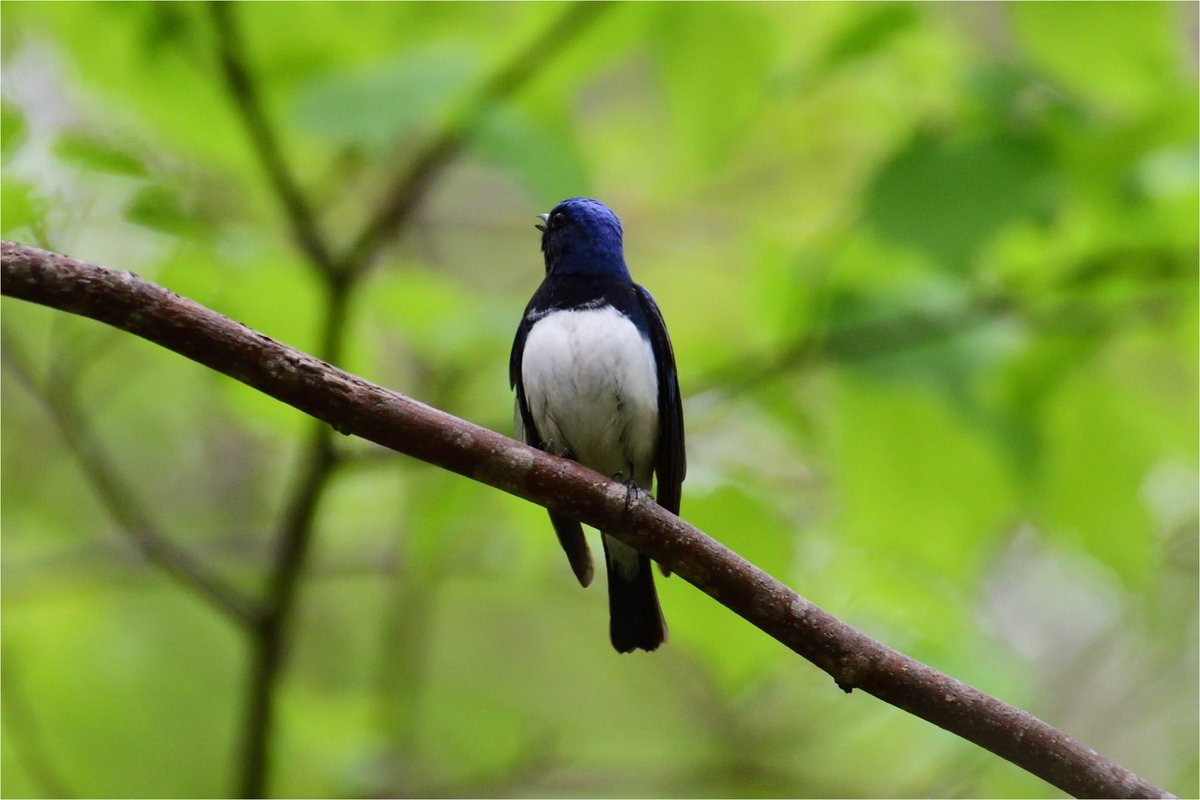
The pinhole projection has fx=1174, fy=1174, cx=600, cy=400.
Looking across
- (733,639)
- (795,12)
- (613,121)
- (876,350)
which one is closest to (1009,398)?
(876,350)

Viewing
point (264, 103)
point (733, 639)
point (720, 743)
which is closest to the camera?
point (733, 639)

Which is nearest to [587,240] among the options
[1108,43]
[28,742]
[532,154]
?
[532,154]

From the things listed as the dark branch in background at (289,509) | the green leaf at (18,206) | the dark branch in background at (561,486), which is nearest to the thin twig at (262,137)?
the dark branch in background at (289,509)

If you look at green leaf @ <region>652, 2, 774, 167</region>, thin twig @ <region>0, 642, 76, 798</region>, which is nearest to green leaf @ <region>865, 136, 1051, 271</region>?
green leaf @ <region>652, 2, 774, 167</region>

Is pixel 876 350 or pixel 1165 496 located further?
pixel 1165 496

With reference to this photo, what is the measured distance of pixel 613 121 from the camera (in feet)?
16.5

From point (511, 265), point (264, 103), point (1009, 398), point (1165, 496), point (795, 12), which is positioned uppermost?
point (511, 265)

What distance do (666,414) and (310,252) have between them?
118 centimetres

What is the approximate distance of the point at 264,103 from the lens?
3.37 m

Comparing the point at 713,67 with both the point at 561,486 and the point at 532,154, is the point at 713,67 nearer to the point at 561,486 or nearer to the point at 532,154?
the point at 532,154

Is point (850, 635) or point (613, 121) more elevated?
point (613, 121)

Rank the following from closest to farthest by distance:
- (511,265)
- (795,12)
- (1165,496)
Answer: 1. (795,12)
2. (1165,496)
3. (511,265)

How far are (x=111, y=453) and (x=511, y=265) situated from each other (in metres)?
2.67

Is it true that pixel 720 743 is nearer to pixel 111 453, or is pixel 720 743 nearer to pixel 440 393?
pixel 440 393
